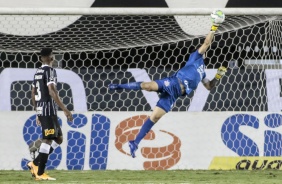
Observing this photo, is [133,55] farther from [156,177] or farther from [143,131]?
[156,177]

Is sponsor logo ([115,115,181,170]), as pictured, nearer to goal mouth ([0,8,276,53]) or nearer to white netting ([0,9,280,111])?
white netting ([0,9,280,111])

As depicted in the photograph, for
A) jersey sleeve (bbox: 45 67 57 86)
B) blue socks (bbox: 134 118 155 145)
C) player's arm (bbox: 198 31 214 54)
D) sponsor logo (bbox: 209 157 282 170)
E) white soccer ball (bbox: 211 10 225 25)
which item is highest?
white soccer ball (bbox: 211 10 225 25)

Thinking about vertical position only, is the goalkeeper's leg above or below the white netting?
below

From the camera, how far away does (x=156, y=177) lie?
439 inches

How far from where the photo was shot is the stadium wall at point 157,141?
1257 cm

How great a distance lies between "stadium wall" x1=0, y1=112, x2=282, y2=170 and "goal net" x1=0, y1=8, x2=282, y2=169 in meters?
0.07

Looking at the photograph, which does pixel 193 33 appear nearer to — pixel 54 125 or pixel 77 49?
pixel 77 49

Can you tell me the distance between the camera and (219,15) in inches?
435

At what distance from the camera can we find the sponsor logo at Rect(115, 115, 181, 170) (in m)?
12.7

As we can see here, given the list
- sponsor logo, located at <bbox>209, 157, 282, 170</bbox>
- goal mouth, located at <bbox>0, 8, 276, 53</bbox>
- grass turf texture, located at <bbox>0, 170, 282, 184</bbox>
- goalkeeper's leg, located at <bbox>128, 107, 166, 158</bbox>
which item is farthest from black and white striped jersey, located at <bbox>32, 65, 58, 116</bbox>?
sponsor logo, located at <bbox>209, 157, 282, 170</bbox>

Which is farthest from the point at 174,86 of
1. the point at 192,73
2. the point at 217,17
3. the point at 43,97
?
the point at 43,97

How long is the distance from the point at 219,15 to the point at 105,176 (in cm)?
243

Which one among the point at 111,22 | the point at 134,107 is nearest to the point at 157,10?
the point at 111,22

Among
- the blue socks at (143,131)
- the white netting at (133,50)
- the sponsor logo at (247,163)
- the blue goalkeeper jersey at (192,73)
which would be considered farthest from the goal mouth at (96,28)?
the sponsor logo at (247,163)
